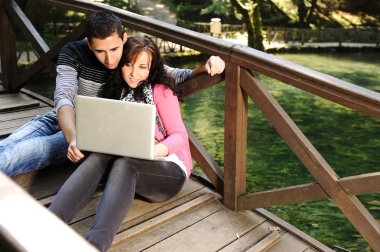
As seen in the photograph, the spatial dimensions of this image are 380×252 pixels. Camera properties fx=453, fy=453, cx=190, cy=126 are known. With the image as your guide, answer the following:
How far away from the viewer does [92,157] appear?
218 cm

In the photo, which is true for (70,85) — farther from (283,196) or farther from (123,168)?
(283,196)

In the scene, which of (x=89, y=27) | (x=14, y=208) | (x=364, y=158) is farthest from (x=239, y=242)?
(x=364, y=158)

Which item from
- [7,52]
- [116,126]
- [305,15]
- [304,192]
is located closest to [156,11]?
[305,15]

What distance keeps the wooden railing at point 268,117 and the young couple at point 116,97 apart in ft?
0.44

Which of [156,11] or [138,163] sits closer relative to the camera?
[138,163]

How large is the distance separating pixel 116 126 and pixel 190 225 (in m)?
0.74

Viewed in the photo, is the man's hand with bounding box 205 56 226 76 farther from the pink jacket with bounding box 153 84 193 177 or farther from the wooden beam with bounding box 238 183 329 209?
the wooden beam with bounding box 238 183 329 209

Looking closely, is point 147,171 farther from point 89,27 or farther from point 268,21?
point 268,21

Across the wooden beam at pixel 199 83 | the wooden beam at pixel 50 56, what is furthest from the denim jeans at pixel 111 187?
the wooden beam at pixel 50 56

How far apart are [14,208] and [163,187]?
5.35 ft

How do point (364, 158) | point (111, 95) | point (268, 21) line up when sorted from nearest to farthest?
point (111, 95) → point (364, 158) → point (268, 21)

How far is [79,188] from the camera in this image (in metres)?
2.01

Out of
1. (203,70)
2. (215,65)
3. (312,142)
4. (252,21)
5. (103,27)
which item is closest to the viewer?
(103,27)

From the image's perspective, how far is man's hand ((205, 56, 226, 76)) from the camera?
2.48 meters
